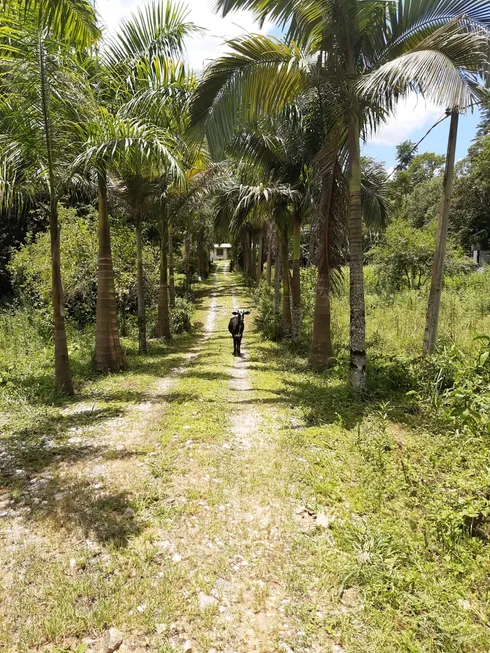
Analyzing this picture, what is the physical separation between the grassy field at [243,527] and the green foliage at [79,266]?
8944 mm

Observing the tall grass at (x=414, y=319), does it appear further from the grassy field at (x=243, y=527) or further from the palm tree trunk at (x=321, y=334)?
the grassy field at (x=243, y=527)

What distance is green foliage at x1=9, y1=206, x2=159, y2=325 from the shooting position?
14914mm

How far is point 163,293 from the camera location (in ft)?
47.2

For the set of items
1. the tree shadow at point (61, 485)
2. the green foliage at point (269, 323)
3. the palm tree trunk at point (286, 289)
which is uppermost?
the palm tree trunk at point (286, 289)

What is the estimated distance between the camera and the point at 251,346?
46.8ft

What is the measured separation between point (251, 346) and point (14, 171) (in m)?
9.18

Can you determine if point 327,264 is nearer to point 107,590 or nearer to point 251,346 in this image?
point 251,346

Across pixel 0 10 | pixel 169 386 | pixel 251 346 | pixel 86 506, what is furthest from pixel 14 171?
pixel 251 346

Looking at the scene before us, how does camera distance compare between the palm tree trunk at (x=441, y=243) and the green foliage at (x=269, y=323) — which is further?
the green foliage at (x=269, y=323)

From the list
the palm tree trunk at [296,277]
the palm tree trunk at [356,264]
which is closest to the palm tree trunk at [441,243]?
the palm tree trunk at [356,264]

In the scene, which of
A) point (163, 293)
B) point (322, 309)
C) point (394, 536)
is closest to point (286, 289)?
point (322, 309)

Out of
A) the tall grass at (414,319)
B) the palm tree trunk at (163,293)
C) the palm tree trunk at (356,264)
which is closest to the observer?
the palm tree trunk at (356,264)

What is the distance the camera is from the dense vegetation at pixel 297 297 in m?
3.28

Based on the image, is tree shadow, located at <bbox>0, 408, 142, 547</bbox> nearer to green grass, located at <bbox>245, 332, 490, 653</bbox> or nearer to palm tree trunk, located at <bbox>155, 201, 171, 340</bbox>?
green grass, located at <bbox>245, 332, 490, 653</bbox>
